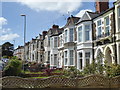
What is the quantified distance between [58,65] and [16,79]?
21328 mm

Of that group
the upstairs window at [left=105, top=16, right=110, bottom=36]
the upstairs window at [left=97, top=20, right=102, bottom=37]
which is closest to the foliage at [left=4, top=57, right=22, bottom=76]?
the upstairs window at [left=97, top=20, right=102, bottom=37]

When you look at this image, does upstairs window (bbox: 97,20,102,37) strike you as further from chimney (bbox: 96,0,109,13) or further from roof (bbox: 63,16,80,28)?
roof (bbox: 63,16,80,28)

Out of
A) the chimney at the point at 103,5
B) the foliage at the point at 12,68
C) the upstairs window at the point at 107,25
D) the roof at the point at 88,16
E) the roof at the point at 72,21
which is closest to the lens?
the foliage at the point at 12,68

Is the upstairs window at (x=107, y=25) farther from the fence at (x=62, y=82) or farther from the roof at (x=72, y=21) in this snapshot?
the fence at (x=62, y=82)

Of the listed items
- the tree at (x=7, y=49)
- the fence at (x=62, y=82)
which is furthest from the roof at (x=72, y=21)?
the tree at (x=7, y=49)

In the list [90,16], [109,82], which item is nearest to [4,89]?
[109,82]

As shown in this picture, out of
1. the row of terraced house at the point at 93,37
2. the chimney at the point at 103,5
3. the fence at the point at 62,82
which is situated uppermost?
the chimney at the point at 103,5

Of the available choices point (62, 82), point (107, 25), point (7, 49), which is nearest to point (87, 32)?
point (107, 25)

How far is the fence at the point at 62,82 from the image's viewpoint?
8891 mm

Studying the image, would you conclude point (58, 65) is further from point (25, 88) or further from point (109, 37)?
point (25, 88)

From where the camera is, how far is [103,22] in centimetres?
1816

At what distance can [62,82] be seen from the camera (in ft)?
30.8

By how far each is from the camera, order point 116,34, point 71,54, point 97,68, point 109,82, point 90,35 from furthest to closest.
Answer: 1. point 71,54
2. point 90,35
3. point 116,34
4. point 97,68
5. point 109,82

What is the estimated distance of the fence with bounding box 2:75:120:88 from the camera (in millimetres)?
8891
